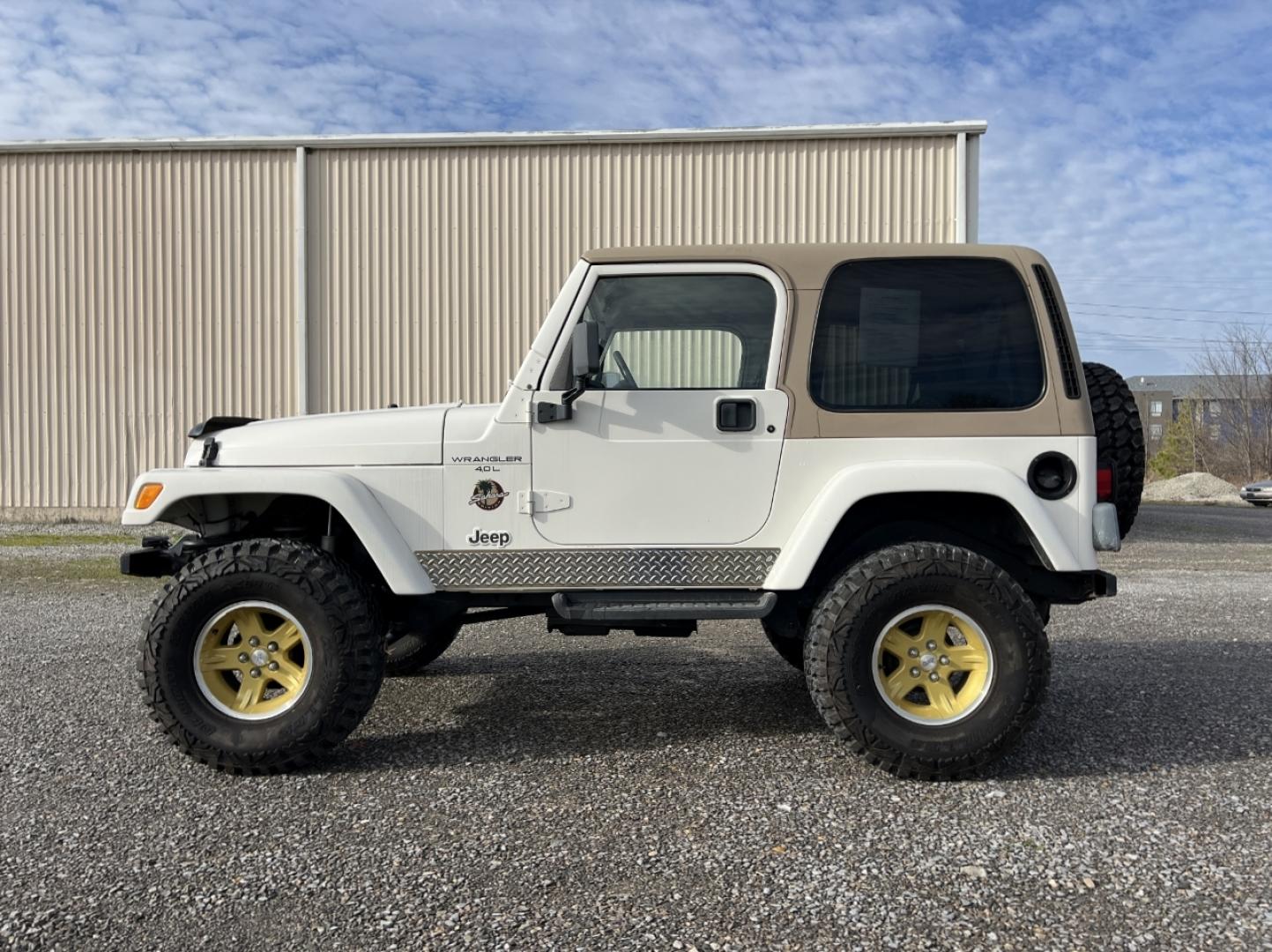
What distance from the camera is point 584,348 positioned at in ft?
11.2

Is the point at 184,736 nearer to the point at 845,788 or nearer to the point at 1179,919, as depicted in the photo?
the point at 845,788

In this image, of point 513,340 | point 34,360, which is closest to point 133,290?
point 34,360

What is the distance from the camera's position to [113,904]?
252 cm

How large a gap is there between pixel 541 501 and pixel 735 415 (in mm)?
855

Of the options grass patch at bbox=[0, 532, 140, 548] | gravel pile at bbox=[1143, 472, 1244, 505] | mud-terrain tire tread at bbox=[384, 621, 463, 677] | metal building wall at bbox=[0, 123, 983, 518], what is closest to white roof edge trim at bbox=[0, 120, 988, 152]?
metal building wall at bbox=[0, 123, 983, 518]

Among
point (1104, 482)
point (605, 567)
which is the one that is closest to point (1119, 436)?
point (1104, 482)

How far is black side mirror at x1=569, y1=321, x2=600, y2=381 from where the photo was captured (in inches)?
134

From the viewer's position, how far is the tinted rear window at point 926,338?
367cm

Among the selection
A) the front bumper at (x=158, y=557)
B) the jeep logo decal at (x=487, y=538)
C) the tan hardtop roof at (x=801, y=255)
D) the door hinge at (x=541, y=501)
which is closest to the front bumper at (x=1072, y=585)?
the tan hardtop roof at (x=801, y=255)

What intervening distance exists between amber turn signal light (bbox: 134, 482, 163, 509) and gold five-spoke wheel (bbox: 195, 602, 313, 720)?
54cm

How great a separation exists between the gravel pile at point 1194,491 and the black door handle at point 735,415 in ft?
84.5

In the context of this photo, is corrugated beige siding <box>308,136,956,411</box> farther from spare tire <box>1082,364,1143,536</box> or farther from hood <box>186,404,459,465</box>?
hood <box>186,404,459,465</box>

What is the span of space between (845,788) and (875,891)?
0.81 m

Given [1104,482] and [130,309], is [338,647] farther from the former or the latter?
[130,309]
